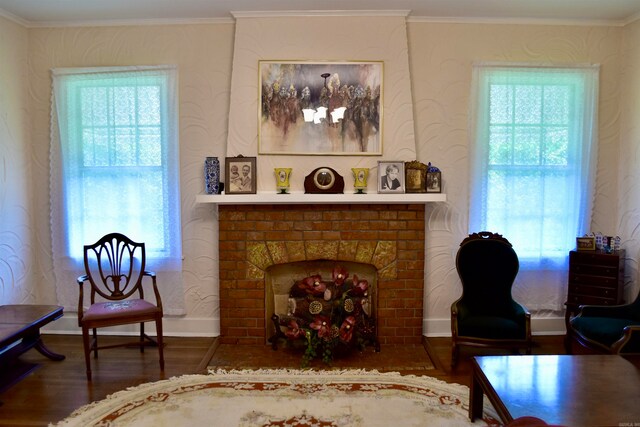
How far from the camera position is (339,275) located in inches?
129

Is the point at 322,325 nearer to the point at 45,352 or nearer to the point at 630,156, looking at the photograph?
the point at 45,352

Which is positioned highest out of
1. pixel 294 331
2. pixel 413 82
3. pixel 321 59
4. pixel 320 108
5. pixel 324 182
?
pixel 321 59

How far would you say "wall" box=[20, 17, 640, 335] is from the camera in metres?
3.42

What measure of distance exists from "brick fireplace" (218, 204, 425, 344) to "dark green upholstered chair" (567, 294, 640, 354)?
1146mm

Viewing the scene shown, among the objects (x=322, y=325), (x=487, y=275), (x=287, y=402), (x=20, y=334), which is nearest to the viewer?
(x=287, y=402)

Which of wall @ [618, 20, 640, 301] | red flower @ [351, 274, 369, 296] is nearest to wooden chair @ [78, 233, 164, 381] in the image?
red flower @ [351, 274, 369, 296]

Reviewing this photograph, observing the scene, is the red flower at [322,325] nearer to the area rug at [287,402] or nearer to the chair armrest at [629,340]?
the area rug at [287,402]

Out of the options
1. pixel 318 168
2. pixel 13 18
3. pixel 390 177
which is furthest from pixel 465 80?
pixel 13 18

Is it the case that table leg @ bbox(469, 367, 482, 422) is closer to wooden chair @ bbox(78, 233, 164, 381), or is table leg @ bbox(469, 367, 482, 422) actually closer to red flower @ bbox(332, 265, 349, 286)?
red flower @ bbox(332, 265, 349, 286)

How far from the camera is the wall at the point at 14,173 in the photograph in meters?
3.26

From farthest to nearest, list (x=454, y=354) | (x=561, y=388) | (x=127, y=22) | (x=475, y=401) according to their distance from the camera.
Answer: (x=127, y=22), (x=454, y=354), (x=475, y=401), (x=561, y=388)

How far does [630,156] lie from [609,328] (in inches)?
60.8

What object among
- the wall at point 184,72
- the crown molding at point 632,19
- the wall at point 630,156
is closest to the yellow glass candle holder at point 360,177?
the wall at point 184,72

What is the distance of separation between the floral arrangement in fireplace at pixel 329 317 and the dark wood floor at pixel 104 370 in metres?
0.26
